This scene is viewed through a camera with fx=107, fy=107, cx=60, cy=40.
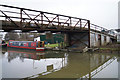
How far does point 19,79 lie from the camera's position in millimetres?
6402

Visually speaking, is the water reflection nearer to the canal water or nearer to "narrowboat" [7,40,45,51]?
the canal water

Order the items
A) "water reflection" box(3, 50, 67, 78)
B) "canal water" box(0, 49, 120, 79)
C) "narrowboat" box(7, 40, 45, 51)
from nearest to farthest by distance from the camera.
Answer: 1. "canal water" box(0, 49, 120, 79)
2. "water reflection" box(3, 50, 67, 78)
3. "narrowboat" box(7, 40, 45, 51)

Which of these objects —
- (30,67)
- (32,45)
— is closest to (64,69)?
(30,67)

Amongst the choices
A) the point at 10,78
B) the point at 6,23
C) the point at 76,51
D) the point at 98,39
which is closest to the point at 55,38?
the point at 98,39

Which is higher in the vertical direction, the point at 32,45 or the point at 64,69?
the point at 32,45

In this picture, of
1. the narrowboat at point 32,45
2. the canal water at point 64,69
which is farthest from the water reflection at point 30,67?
the narrowboat at point 32,45

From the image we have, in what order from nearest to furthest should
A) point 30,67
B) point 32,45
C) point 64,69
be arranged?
point 64,69, point 30,67, point 32,45

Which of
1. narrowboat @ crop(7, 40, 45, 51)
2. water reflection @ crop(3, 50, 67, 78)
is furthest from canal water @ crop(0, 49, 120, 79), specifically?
narrowboat @ crop(7, 40, 45, 51)

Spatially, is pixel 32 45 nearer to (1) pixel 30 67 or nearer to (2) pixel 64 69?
(1) pixel 30 67

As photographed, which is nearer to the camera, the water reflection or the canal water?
the canal water

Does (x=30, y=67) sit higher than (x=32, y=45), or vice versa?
(x=32, y=45)

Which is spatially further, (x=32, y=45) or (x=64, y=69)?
(x=32, y=45)

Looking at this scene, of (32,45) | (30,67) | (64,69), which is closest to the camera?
(64,69)

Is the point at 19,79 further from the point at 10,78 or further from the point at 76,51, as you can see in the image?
the point at 76,51
